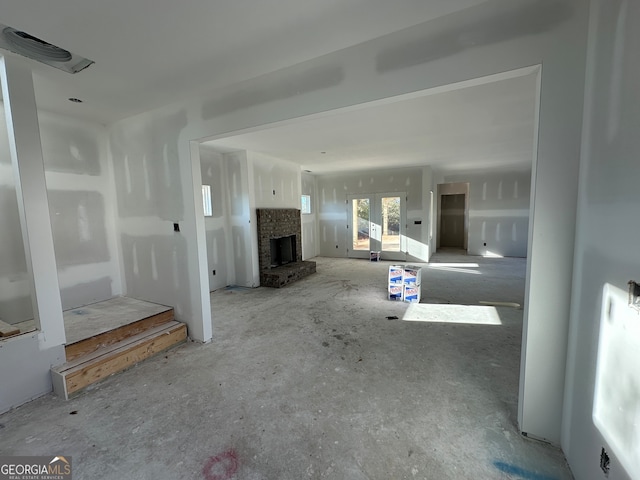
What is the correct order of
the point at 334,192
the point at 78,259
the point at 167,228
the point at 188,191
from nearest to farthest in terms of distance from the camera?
the point at 188,191, the point at 167,228, the point at 78,259, the point at 334,192

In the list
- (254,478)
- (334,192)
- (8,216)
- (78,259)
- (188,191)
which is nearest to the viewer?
(254,478)

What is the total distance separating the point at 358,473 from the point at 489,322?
2865 mm

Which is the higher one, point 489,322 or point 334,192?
point 334,192

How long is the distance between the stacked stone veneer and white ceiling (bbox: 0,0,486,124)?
10.5ft

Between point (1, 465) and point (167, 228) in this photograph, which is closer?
point (1, 465)

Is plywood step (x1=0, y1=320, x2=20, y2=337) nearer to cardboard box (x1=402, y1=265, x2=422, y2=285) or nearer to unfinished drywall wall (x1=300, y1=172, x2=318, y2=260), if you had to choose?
cardboard box (x1=402, y1=265, x2=422, y2=285)

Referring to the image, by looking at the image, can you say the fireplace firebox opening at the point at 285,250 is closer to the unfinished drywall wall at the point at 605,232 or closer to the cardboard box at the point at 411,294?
the cardboard box at the point at 411,294

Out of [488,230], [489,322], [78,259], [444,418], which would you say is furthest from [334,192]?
[444,418]

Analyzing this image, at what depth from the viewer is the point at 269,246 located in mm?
Result: 5621

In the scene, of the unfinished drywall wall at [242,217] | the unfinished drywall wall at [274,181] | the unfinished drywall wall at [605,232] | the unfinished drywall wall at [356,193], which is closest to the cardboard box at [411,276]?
the unfinished drywall wall at [605,232]

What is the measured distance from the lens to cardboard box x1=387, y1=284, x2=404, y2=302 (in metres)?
4.39

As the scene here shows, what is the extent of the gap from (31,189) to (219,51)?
6.25ft

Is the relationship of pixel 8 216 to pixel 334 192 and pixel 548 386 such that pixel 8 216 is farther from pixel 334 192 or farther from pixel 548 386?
pixel 334 192

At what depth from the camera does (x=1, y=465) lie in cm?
161
